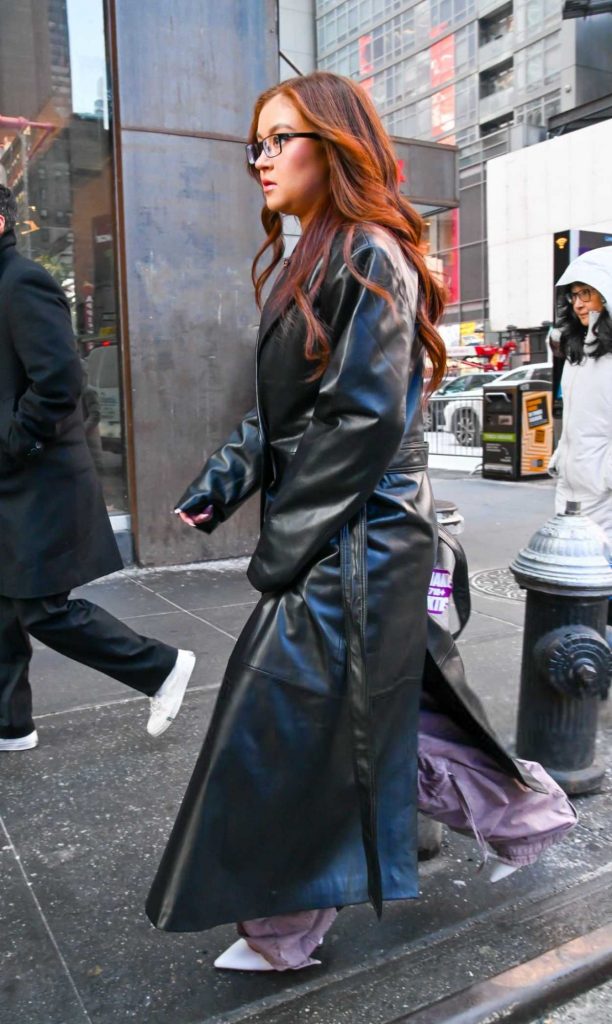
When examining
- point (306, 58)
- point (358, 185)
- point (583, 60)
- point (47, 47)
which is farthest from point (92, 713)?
point (306, 58)

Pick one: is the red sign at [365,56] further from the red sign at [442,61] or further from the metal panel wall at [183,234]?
the metal panel wall at [183,234]

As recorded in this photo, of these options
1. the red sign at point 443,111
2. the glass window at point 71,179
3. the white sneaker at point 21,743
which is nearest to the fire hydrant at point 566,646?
the white sneaker at point 21,743

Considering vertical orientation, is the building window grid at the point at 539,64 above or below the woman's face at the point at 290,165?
above

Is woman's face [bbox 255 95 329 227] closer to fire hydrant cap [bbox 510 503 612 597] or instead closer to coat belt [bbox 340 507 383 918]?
coat belt [bbox 340 507 383 918]

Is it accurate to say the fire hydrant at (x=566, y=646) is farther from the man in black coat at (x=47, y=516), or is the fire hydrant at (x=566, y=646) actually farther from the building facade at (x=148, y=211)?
the building facade at (x=148, y=211)

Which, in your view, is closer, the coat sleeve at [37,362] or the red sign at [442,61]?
the coat sleeve at [37,362]

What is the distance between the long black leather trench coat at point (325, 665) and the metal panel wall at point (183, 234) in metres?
4.55

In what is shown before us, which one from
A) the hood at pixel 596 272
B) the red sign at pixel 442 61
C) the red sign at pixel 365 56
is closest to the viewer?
the hood at pixel 596 272

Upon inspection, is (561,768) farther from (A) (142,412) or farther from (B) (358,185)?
(A) (142,412)

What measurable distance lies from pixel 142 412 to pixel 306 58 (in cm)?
5228

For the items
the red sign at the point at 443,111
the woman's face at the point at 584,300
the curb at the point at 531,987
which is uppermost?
the red sign at the point at 443,111

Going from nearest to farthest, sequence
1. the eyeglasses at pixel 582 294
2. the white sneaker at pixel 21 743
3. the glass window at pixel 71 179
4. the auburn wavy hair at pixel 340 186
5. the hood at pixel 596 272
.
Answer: the auburn wavy hair at pixel 340 186 < the white sneaker at pixel 21 743 < the hood at pixel 596 272 < the eyeglasses at pixel 582 294 < the glass window at pixel 71 179

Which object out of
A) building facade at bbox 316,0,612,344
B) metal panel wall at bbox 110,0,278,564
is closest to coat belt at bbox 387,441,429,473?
metal panel wall at bbox 110,0,278,564

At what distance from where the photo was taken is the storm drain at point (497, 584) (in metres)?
5.92
